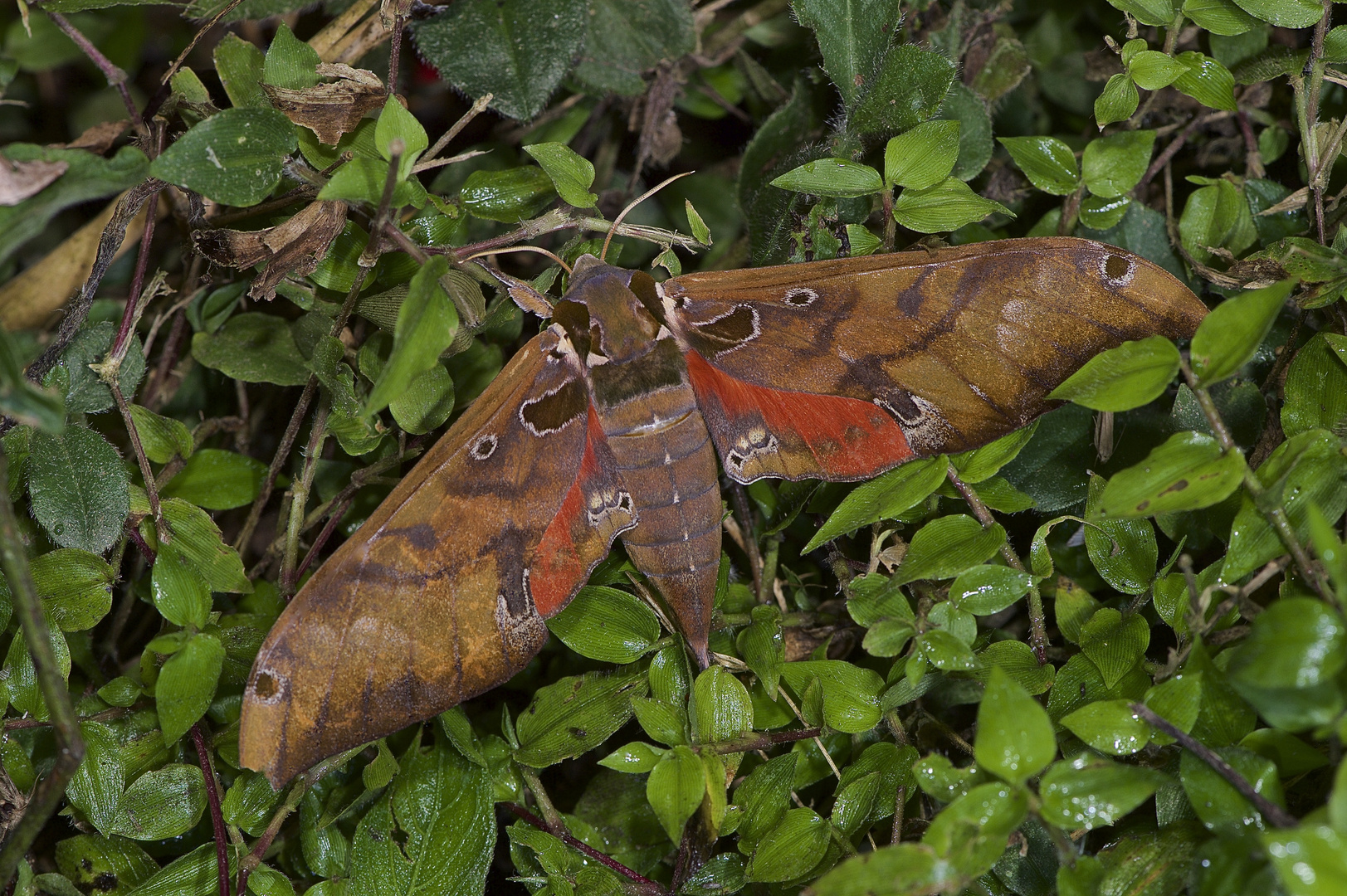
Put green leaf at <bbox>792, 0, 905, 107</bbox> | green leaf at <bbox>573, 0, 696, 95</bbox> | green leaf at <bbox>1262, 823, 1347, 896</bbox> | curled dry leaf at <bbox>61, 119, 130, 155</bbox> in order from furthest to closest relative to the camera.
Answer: green leaf at <bbox>573, 0, 696, 95</bbox>, curled dry leaf at <bbox>61, 119, 130, 155</bbox>, green leaf at <bbox>792, 0, 905, 107</bbox>, green leaf at <bbox>1262, 823, 1347, 896</bbox>

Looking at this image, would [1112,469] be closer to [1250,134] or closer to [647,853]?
[1250,134]

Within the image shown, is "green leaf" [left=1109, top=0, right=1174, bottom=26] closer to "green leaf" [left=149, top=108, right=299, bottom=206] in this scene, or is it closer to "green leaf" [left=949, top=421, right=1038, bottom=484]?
"green leaf" [left=949, top=421, right=1038, bottom=484]

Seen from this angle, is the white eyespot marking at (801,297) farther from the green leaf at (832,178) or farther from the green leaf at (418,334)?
the green leaf at (418,334)

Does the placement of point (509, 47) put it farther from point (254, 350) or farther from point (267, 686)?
point (267, 686)

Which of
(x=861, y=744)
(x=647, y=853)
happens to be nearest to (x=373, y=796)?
(x=647, y=853)

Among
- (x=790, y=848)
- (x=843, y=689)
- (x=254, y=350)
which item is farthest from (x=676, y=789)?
(x=254, y=350)

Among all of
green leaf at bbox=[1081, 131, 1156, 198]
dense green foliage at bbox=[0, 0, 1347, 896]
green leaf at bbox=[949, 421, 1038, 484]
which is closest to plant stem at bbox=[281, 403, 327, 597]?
dense green foliage at bbox=[0, 0, 1347, 896]
